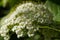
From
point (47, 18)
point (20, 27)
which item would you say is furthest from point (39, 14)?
point (20, 27)

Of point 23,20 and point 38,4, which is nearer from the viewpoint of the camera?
point 23,20

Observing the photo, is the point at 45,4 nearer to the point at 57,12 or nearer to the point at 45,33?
the point at 57,12

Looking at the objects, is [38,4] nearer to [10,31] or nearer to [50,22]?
[50,22]

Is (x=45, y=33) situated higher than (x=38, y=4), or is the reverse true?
(x=38, y=4)

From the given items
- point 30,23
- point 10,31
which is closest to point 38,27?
point 30,23

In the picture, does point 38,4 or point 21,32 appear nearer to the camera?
point 21,32

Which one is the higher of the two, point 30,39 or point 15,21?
point 15,21
